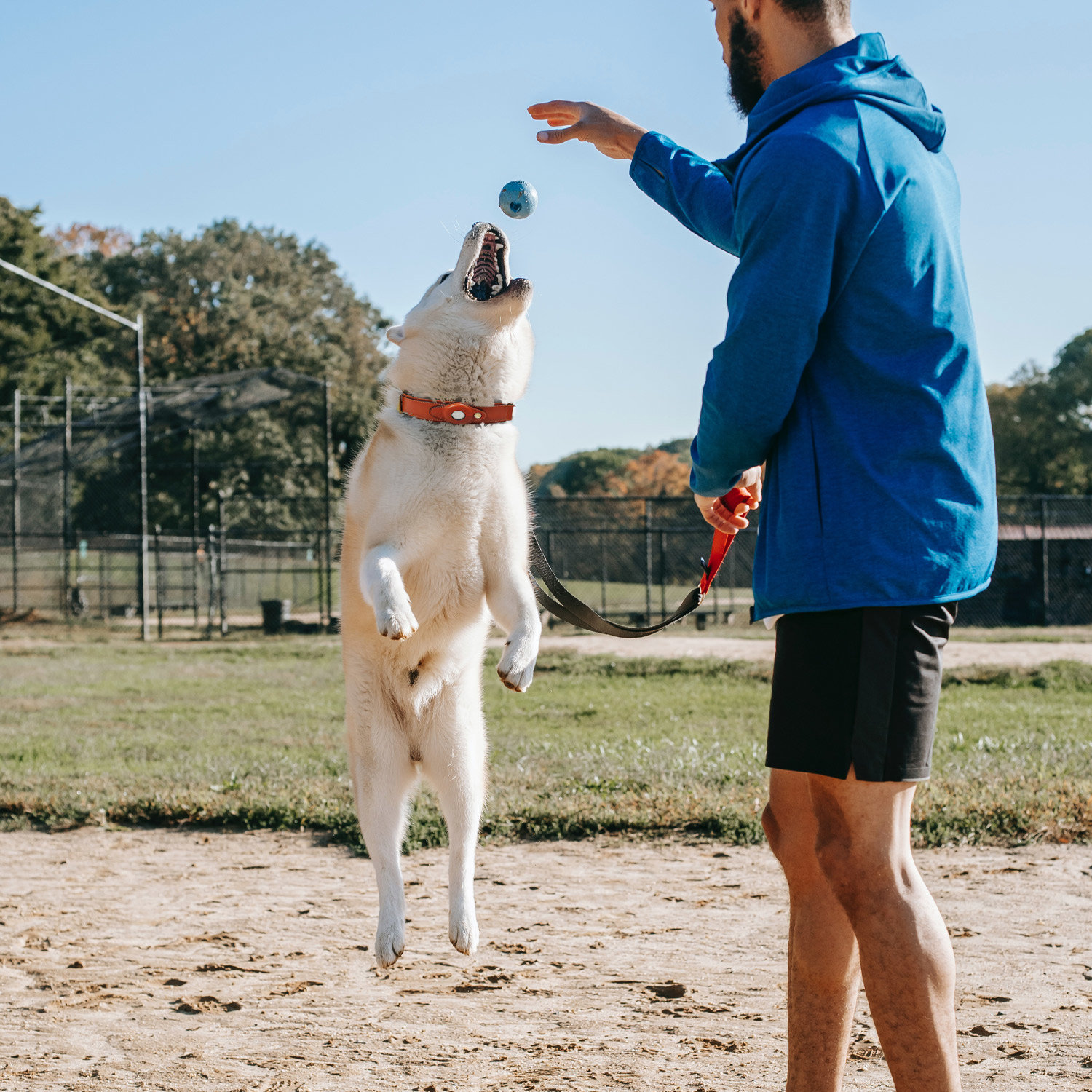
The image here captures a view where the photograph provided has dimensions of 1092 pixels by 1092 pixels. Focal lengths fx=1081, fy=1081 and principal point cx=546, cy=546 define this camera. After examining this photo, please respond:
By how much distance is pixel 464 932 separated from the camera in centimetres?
282

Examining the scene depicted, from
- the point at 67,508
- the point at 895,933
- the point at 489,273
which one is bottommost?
the point at 895,933

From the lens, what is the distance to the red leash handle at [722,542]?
2.58m

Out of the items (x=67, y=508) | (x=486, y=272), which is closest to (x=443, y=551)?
(x=486, y=272)

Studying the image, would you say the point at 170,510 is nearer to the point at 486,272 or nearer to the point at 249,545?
the point at 249,545

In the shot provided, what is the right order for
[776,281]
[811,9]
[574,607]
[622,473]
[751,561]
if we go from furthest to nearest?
[622,473]
[751,561]
[574,607]
[811,9]
[776,281]

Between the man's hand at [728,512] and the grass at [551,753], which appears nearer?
the man's hand at [728,512]

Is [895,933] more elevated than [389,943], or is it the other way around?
[895,933]

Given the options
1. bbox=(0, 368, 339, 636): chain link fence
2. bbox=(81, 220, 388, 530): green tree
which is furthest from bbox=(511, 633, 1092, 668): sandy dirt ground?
bbox=(81, 220, 388, 530): green tree

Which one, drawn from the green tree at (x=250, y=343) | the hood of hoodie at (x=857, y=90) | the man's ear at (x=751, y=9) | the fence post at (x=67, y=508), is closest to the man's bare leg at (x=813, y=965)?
the hood of hoodie at (x=857, y=90)

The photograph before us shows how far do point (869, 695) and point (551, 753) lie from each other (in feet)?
18.5

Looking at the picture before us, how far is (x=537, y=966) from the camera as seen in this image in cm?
381

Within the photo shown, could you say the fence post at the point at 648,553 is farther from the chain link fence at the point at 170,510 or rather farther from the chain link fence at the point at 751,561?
the chain link fence at the point at 170,510

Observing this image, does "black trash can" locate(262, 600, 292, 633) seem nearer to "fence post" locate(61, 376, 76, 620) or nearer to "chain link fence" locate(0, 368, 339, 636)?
"chain link fence" locate(0, 368, 339, 636)

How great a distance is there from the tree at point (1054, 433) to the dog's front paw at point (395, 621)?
129 feet
